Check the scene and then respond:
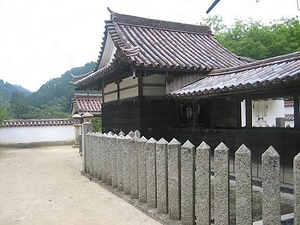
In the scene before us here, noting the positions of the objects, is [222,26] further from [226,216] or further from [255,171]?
[226,216]

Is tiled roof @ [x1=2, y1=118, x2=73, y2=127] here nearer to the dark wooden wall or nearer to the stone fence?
the dark wooden wall

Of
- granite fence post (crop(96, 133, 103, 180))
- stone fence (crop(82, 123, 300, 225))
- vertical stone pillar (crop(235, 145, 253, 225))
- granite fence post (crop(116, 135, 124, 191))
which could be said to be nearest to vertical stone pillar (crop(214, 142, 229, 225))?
stone fence (crop(82, 123, 300, 225))

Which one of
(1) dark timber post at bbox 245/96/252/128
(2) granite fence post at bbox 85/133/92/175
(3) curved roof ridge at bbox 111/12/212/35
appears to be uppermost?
(3) curved roof ridge at bbox 111/12/212/35

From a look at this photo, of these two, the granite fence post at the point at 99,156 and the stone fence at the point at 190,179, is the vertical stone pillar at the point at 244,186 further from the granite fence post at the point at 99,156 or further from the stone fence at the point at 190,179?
the granite fence post at the point at 99,156

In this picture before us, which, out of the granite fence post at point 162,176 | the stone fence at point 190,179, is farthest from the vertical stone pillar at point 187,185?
the granite fence post at point 162,176

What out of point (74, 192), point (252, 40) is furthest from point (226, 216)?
point (252, 40)

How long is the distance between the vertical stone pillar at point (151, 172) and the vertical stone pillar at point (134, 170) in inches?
21.8

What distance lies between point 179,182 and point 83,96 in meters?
20.3

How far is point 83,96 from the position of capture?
943 inches

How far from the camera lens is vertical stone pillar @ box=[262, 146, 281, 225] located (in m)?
3.27

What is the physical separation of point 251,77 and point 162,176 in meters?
3.51

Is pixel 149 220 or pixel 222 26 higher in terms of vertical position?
pixel 222 26

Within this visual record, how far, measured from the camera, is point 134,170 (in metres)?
6.01

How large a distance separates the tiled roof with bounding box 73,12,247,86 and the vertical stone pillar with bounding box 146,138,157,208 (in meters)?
3.13
